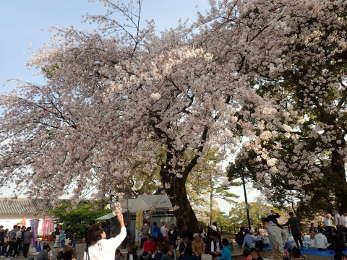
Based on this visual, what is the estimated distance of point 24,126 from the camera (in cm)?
1395

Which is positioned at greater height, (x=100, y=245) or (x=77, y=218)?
(x=77, y=218)

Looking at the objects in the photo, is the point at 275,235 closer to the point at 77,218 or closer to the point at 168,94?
the point at 168,94

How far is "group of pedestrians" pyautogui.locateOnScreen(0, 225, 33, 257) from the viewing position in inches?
631

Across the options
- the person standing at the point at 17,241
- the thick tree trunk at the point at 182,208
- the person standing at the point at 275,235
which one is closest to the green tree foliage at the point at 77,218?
the person standing at the point at 17,241

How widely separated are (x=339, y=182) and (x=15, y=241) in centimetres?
1593

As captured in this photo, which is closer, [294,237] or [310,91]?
[294,237]

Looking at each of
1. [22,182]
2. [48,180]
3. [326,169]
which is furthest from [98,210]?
[326,169]

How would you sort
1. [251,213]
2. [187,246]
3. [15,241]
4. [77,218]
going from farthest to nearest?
1. [251,213]
2. [77,218]
3. [15,241]
4. [187,246]

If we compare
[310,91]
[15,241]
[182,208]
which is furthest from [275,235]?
[15,241]

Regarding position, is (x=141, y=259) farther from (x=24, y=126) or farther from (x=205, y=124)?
(x=24, y=126)

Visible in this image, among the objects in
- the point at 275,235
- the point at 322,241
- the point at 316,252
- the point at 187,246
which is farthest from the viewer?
the point at 322,241

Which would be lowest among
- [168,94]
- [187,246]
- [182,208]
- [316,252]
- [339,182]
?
[316,252]

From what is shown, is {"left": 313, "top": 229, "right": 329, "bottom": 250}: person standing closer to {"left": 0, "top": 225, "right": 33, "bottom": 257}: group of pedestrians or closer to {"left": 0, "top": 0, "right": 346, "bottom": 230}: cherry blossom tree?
{"left": 0, "top": 0, "right": 346, "bottom": 230}: cherry blossom tree

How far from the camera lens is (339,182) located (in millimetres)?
13094
